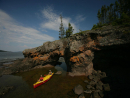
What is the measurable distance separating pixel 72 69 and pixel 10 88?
13.8m

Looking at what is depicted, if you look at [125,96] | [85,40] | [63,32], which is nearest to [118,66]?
[125,96]

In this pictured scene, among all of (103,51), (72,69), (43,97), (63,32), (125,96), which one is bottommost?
(43,97)

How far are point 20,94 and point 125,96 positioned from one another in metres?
15.8

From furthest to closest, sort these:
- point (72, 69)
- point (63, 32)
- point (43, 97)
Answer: point (63, 32)
point (72, 69)
point (43, 97)

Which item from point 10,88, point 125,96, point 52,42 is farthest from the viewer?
point 52,42

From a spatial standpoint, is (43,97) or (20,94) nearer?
(43,97)

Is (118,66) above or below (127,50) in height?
below

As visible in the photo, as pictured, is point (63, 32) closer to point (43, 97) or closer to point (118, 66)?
point (118, 66)

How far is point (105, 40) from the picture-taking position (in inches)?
536

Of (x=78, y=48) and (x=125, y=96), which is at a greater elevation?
(x=78, y=48)

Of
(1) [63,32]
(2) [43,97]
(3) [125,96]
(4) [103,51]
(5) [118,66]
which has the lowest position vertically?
(2) [43,97]

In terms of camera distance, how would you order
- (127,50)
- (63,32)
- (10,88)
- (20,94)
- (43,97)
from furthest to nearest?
(63,32) < (127,50) < (10,88) < (20,94) < (43,97)

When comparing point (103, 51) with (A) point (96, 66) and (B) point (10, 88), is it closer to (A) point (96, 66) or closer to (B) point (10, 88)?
(A) point (96, 66)

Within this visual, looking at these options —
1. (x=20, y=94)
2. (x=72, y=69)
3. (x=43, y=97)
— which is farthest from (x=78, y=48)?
(x=20, y=94)
